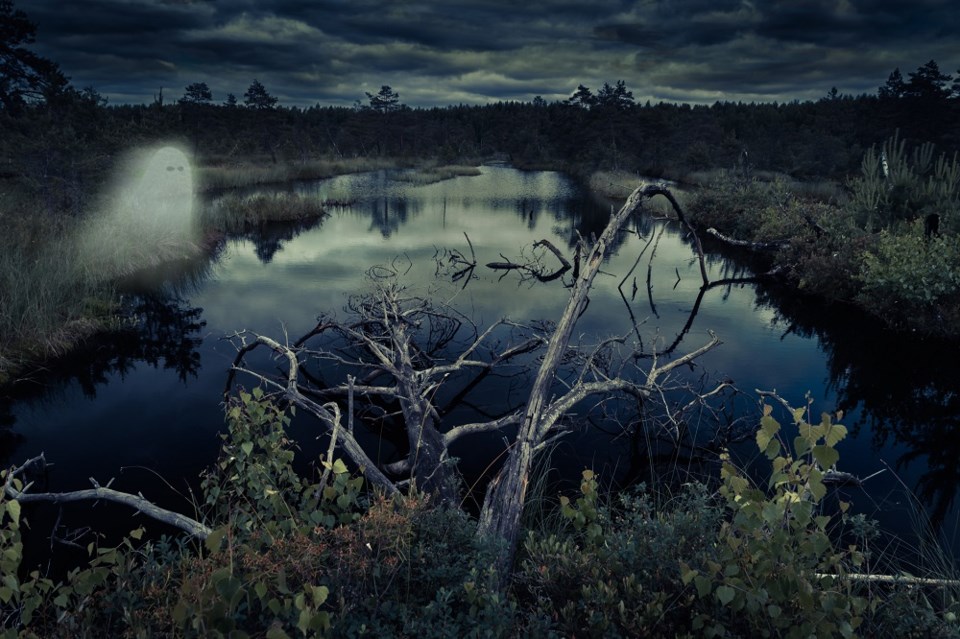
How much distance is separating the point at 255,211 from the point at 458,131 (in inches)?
2958

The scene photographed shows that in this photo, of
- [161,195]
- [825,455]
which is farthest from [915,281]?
[161,195]

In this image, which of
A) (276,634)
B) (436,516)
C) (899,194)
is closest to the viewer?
(276,634)

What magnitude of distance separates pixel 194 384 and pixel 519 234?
701 inches

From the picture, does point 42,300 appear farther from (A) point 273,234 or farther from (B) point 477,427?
(A) point 273,234

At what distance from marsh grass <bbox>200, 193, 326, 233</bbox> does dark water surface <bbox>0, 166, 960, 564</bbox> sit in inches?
49.5

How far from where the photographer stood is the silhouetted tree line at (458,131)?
19.3m

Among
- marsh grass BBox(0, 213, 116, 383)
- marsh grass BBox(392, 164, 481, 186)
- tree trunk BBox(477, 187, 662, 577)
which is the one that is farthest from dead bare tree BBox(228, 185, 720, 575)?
marsh grass BBox(392, 164, 481, 186)

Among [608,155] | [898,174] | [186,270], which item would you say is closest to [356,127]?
[608,155]

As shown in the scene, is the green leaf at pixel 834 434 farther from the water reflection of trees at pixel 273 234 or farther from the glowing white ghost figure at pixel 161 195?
the glowing white ghost figure at pixel 161 195

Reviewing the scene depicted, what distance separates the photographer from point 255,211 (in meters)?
27.0

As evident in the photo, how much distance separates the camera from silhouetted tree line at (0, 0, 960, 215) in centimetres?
1933

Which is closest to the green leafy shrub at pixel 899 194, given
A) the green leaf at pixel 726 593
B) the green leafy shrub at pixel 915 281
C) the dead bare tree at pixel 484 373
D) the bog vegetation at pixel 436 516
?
the bog vegetation at pixel 436 516

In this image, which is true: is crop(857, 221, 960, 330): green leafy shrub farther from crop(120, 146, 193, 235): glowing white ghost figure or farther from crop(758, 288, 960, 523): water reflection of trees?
crop(120, 146, 193, 235): glowing white ghost figure

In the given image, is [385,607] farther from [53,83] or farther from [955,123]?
[955,123]
